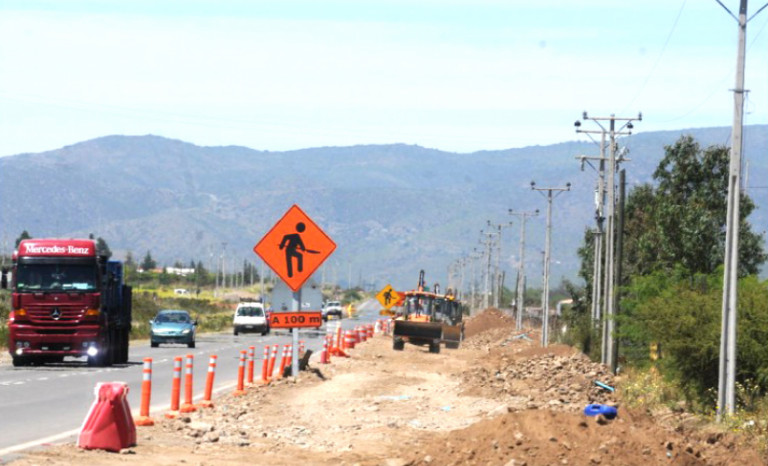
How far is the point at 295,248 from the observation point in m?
30.6

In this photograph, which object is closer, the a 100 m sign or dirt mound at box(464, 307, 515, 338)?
the a 100 m sign

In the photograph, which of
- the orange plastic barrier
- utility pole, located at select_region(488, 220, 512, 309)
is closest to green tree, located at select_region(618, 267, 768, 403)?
the orange plastic barrier

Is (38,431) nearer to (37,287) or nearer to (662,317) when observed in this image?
(662,317)

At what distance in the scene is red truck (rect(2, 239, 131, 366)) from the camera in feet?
124

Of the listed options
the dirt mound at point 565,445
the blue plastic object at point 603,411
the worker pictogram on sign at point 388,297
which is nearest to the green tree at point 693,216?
the worker pictogram on sign at point 388,297

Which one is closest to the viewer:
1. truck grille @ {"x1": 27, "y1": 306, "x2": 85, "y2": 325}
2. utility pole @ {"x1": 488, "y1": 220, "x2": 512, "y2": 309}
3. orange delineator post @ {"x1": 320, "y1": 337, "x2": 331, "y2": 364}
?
truck grille @ {"x1": 27, "y1": 306, "x2": 85, "y2": 325}

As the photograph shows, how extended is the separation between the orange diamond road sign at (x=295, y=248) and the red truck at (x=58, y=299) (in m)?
8.80

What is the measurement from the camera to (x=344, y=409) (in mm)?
26047

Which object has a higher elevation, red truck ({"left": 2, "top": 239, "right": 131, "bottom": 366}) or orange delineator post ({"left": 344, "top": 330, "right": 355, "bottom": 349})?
red truck ({"left": 2, "top": 239, "right": 131, "bottom": 366})

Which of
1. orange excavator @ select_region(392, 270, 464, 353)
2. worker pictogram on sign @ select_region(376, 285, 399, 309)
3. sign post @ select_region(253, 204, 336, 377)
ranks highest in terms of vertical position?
sign post @ select_region(253, 204, 336, 377)

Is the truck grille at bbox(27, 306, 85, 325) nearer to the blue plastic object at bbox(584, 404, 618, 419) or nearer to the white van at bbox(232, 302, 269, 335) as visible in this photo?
the blue plastic object at bbox(584, 404, 618, 419)

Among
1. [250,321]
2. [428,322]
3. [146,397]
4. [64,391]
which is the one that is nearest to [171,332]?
[428,322]

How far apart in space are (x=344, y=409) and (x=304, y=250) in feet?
17.6

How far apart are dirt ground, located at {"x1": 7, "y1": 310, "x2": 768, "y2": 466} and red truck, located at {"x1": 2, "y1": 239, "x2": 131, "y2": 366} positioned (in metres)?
6.51
